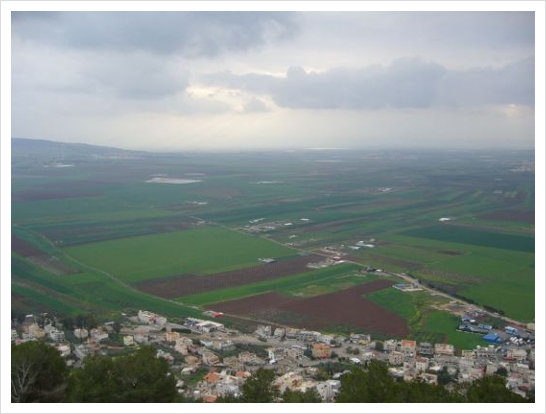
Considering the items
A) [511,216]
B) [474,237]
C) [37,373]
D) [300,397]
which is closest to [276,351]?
[300,397]

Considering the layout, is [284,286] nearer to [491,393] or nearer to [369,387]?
[369,387]

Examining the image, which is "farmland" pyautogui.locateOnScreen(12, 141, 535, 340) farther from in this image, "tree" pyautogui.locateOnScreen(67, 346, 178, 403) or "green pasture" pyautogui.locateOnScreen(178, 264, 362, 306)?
"tree" pyautogui.locateOnScreen(67, 346, 178, 403)

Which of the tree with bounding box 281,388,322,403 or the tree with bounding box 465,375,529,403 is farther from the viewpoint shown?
the tree with bounding box 281,388,322,403

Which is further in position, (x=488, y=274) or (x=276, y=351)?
(x=488, y=274)

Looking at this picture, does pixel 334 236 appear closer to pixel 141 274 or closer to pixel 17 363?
pixel 141 274

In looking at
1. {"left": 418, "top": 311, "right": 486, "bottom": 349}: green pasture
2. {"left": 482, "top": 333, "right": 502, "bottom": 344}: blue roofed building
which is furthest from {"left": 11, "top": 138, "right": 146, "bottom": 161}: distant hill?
{"left": 482, "top": 333, "right": 502, "bottom": 344}: blue roofed building
